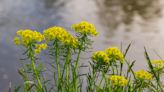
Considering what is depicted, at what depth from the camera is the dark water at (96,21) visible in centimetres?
820

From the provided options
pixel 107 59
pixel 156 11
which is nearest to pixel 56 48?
pixel 107 59

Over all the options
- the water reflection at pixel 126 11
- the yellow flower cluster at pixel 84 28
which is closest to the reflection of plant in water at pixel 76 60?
the yellow flower cluster at pixel 84 28

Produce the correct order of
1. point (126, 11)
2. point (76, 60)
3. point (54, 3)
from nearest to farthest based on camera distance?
point (76, 60) → point (54, 3) → point (126, 11)

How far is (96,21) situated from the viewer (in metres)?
10.8

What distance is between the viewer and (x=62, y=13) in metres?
11.1

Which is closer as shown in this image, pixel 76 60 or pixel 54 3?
pixel 76 60

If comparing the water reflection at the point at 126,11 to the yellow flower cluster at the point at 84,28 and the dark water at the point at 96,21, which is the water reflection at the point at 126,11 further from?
the yellow flower cluster at the point at 84,28

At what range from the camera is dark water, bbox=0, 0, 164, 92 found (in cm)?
820

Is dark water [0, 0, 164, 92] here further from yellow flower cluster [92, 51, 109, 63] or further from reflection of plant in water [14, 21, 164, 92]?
yellow flower cluster [92, 51, 109, 63]

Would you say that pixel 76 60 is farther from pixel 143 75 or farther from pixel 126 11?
pixel 126 11

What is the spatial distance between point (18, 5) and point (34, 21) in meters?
1.67

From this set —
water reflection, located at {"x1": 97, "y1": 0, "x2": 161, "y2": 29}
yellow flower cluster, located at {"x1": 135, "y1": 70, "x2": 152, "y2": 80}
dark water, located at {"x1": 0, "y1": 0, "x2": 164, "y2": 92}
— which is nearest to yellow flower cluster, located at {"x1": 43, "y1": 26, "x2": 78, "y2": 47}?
yellow flower cluster, located at {"x1": 135, "y1": 70, "x2": 152, "y2": 80}

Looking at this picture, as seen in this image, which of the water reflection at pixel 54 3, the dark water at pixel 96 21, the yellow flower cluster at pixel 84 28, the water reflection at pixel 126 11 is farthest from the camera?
the water reflection at pixel 54 3

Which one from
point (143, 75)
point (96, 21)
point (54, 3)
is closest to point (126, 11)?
point (54, 3)
